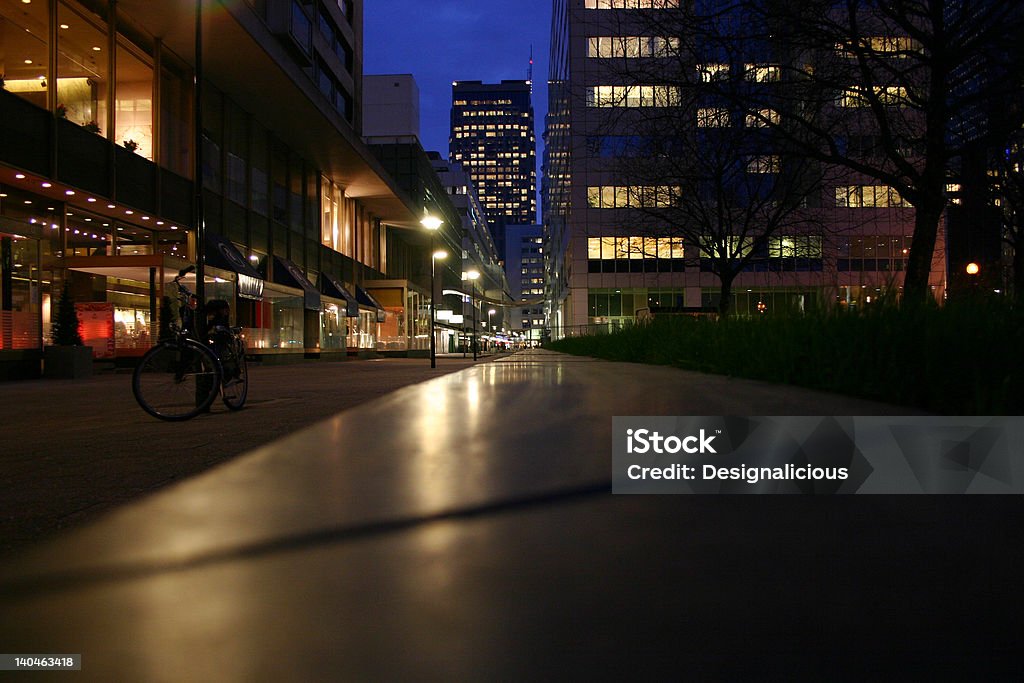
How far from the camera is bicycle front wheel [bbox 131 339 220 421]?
634cm

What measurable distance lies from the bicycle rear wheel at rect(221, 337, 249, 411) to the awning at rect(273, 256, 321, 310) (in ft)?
78.2

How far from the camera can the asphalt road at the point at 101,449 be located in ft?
9.77

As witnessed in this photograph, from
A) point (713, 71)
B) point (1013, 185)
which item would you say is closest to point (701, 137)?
point (1013, 185)

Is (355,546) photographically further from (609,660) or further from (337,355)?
(337,355)

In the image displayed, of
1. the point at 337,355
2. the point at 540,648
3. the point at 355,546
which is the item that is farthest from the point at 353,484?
the point at 337,355

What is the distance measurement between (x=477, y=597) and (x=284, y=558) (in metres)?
0.71

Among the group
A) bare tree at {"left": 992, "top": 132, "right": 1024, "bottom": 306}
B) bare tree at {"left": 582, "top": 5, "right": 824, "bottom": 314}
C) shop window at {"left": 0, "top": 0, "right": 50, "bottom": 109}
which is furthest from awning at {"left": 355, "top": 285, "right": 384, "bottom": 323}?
bare tree at {"left": 992, "top": 132, "right": 1024, "bottom": 306}

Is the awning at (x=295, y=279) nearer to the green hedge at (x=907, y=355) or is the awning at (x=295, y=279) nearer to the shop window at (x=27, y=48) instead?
the shop window at (x=27, y=48)

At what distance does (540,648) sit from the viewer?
160 cm

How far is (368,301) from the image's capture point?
4397cm

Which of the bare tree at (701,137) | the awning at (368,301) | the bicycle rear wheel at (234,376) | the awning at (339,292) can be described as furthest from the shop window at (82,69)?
the awning at (368,301)

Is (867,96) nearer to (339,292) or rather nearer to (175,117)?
(175,117)

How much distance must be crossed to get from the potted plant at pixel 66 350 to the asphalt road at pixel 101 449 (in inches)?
341

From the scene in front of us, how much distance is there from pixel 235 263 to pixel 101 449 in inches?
830
